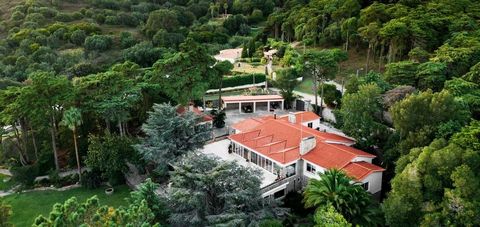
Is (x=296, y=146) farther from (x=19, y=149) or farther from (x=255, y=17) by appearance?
(x=255, y=17)

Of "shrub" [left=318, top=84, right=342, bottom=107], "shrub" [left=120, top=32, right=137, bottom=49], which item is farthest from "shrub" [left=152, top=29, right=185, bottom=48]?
"shrub" [left=318, top=84, right=342, bottom=107]

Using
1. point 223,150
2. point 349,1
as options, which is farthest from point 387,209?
point 349,1

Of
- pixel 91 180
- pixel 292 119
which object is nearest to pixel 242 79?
pixel 292 119

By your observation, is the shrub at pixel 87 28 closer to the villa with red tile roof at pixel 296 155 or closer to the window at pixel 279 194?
the villa with red tile roof at pixel 296 155

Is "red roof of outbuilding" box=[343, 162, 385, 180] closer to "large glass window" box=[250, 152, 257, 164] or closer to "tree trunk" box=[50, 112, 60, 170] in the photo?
"large glass window" box=[250, 152, 257, 164]

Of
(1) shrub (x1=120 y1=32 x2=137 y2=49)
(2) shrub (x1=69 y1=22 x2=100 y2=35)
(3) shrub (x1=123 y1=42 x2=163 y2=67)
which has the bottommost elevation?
(3) shrub (x1=123 y1=42 x2=163 y2=67)

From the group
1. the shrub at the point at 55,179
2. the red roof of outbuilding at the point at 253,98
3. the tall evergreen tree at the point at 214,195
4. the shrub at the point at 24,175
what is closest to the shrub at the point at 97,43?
the red roof of outbuilding at the point at 253,98

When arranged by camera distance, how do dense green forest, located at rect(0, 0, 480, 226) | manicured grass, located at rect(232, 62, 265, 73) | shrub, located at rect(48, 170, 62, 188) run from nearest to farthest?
dense green forest, located at rect(0, 0, 480, 226) → shrub, located at rect(48, 170, 62, 188) → manicured grass, located at rect(232, 62, 265, 73)
